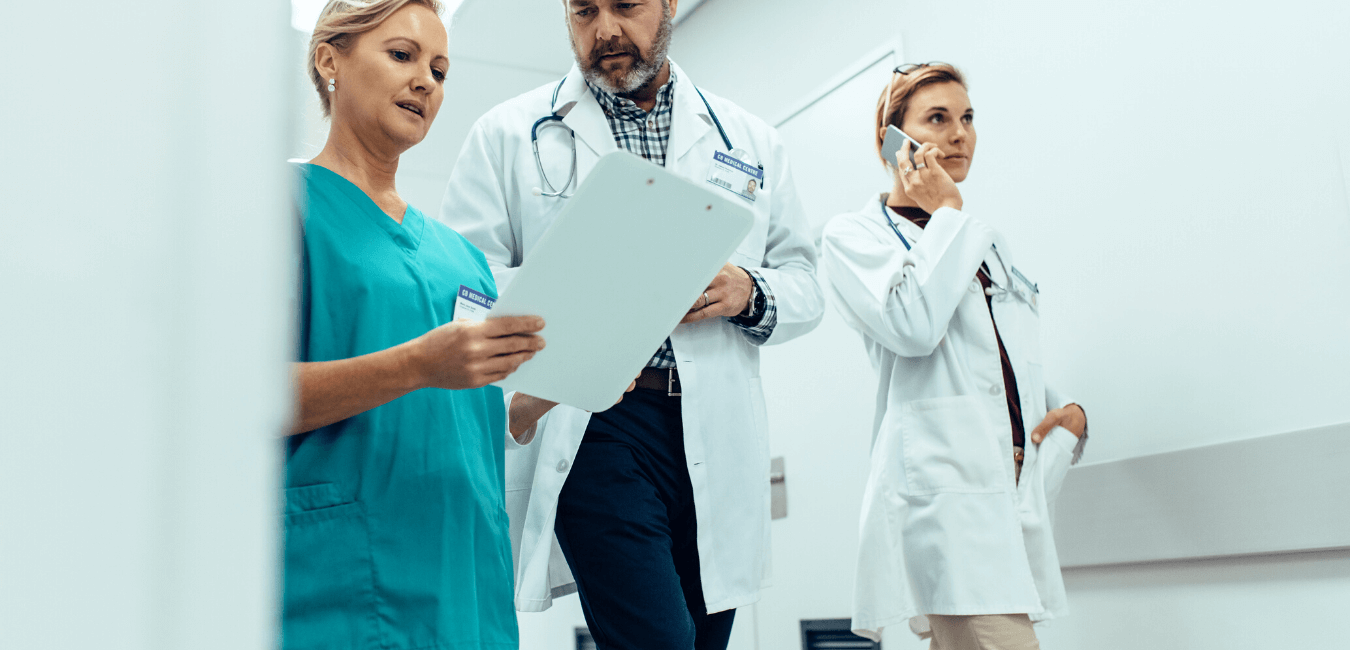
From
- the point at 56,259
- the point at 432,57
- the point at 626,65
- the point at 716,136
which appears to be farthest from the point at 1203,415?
the point at 56,259

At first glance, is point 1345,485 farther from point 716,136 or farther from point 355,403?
point 355,403

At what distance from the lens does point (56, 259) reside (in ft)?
0.61

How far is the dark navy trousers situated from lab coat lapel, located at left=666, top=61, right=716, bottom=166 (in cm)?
45

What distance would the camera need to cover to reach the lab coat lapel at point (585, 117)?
173 centimetres

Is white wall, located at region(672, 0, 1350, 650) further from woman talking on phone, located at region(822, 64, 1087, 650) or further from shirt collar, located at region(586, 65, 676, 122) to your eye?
shirt collar, located at region(586, 65, 676, 122)

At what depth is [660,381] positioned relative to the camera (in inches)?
63.7

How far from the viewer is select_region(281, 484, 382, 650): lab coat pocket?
0.95m

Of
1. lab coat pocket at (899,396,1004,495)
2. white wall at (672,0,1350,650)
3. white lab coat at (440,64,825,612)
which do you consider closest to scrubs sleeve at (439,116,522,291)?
white lab coat at (440,64,825,612)

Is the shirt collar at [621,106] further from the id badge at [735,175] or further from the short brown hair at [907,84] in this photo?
the short brown hair at [907,84]

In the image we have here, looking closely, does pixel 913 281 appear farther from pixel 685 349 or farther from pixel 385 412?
pixel 385 412

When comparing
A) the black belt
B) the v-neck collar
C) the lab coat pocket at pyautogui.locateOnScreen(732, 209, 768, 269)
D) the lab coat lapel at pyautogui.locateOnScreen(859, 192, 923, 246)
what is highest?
the lab coat lapel at pyautogui.locateOnScreen(859, 192, 923, 246)

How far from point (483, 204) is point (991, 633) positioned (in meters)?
1.17

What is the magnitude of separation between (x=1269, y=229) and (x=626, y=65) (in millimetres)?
1457

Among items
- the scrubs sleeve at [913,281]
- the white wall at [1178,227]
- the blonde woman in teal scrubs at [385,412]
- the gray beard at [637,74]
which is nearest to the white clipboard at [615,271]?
the blonde woman in teal scrubs at [385,412]
